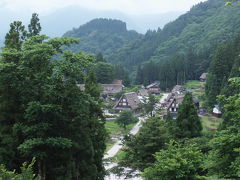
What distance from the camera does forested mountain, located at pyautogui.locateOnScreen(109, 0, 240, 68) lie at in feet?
301

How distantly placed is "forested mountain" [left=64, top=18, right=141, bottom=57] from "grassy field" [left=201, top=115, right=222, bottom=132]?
95741 millimetres

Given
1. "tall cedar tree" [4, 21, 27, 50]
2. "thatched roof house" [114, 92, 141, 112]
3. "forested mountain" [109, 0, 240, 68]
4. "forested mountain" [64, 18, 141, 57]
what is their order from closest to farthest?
"tall cedar tree" [4, 21, 27, 50] → "thatched roof house" [114, 92, 141, 112] → "forested mountain" [109, 0, 240, 68] → "forested mountain" [64, 18, 141, 57]

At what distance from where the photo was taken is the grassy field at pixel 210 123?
2780 cm

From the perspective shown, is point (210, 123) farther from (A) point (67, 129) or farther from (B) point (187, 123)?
(A) point (67, 129)

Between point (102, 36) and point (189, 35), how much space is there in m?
53.2

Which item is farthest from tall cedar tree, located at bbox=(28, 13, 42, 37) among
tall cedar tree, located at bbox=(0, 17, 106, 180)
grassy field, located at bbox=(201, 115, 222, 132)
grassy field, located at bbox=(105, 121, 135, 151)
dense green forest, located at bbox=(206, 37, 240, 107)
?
dense green forest, located at bbox=(206, 37, 240, 107)

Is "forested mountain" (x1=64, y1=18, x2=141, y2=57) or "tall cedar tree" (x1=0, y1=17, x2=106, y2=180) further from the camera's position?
"forested mountain" (x1=64, y1=18, x2=141, y2=57)

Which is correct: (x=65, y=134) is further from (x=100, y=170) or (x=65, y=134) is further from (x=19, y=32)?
(x=19, y=32)

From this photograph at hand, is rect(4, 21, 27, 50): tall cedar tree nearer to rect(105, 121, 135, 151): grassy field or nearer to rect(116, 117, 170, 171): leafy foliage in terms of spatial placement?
rect(116, 117, 170, 171): leafy foliage

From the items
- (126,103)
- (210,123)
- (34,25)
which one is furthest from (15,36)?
(126,103)

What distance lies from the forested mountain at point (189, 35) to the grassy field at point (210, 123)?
181 ft

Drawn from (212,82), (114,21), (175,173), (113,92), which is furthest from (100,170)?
(114,21)

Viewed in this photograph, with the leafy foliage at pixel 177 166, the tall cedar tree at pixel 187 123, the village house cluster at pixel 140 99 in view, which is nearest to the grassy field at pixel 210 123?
the village house cluster at pixel 140 99

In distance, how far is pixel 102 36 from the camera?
146m
